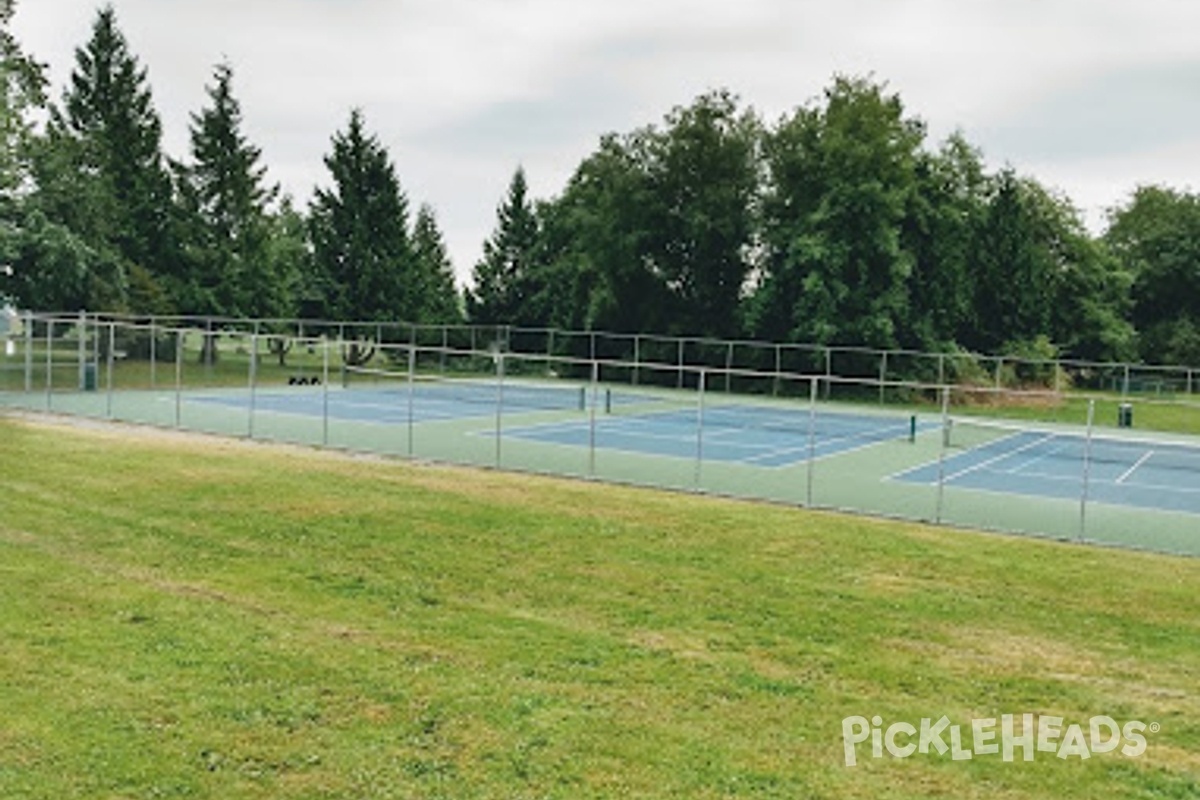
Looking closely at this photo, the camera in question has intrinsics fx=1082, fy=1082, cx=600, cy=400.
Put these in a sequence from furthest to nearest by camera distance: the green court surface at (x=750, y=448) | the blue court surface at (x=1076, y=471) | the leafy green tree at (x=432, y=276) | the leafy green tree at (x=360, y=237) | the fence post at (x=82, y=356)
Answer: the leafy green tree at (x=432, y=276) → the leafy green tree at (x=360, y=237) → the fence post at (x=82, y=356) → the blue court surface at (x=1076, y=471) → the green court surface at (x=750, y=448)

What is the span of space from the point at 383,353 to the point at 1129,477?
3741cm

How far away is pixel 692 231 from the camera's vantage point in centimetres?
5241

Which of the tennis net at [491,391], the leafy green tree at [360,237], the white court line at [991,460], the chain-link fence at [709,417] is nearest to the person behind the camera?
the chain-link fence at [709,417]

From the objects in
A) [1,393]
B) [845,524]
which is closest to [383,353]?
[1,393]

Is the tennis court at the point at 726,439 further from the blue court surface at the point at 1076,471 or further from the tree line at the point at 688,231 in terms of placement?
the tree line at the point at 688,231

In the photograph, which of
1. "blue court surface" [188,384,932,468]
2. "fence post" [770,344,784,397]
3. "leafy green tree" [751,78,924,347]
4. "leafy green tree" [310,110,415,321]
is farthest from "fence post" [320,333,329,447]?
"leafy green tree" [310,110,415,321]

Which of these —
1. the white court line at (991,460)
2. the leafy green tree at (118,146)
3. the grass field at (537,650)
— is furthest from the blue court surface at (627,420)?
the leafy green tree at (118,146)

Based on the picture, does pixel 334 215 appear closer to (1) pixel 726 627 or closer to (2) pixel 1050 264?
(2) pixel 1050 264

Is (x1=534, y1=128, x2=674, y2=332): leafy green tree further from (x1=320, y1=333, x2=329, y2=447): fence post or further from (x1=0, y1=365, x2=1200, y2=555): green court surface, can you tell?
(x1=320, y1=333, x2=329, y2=447): fence post

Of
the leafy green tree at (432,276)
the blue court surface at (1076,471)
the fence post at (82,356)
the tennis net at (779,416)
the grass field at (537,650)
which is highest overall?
the leafy green tree at (432,276)

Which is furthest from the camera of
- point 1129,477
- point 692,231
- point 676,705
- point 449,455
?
point 692,231

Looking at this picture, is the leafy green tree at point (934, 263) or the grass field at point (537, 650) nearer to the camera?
the grass field at point (537, 650)

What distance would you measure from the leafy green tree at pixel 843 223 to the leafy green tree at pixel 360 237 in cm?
1819

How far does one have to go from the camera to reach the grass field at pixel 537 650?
5.66m
